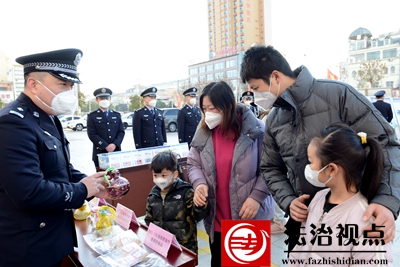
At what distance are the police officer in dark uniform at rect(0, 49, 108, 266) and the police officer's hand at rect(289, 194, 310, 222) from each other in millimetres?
950

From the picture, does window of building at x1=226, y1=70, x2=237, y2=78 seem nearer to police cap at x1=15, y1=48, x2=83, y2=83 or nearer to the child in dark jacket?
the child in dark jacket

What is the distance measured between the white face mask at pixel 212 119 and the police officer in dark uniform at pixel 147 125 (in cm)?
337

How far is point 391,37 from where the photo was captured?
44.5 m

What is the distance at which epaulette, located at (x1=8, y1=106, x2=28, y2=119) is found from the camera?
1125 mm

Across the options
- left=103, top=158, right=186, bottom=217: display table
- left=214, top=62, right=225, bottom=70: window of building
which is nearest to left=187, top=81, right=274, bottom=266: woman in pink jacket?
left=103, top=158, right=186, bottom=217: display table

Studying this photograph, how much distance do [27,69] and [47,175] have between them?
52 cm

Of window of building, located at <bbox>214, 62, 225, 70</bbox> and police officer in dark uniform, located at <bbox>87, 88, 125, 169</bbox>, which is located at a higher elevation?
window of building, located at <bbox>214, 62, 225, 70</bbox>

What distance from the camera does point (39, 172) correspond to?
43.8 inches

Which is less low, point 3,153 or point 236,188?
point 3,153

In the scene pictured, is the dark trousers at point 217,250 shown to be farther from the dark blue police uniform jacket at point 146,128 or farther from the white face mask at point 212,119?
the dark blue police uniform jacket at point 146,128

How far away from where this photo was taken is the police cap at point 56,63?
1268 mm

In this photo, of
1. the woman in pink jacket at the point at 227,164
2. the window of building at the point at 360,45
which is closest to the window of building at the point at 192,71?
the window of building at the point at 360,45

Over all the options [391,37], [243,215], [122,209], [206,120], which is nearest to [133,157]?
[122,209]

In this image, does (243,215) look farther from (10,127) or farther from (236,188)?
(10,127)
